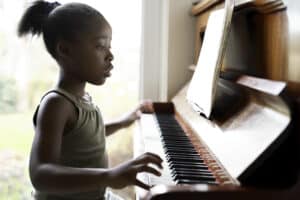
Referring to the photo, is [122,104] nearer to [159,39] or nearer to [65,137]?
[159,39]

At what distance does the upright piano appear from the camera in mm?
744

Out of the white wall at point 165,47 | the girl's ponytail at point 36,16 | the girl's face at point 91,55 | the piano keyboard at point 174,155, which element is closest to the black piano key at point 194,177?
the piano keyboard at point 174,155

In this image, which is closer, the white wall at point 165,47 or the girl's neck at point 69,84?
the girl's neck at point 69,84

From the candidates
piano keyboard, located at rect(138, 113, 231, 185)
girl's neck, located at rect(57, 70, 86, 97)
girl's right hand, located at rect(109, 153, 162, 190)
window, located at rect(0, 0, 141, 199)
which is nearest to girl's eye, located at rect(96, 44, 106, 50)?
girl's neck, located at rect(57, 70, 86, 97)

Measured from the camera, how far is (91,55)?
45.2 inches

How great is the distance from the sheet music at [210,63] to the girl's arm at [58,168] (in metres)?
0.33

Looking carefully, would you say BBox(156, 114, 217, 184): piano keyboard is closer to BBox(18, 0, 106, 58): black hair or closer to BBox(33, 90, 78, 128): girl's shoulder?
BBox(33, 90, 78, 128): girl's shoulder

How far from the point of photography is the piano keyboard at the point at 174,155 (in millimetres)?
852

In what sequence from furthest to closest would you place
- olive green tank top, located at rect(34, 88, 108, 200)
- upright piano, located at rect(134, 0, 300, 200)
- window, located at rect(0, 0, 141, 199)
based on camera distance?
window, located at rect(0, 0, 141, 199)
olive green tank top, located at rect(34, 88, 108, 200)
upright piano, located at rect(134, 0, 300, 200)

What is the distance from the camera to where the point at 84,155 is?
1183 millimetres

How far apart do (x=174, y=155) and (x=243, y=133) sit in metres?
0.18

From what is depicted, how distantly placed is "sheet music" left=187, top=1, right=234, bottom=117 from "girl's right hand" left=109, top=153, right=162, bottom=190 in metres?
0.32

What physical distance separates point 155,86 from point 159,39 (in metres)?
0.21

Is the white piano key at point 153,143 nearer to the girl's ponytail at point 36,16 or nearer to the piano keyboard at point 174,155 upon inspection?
the piano keyboard at point 174,155
